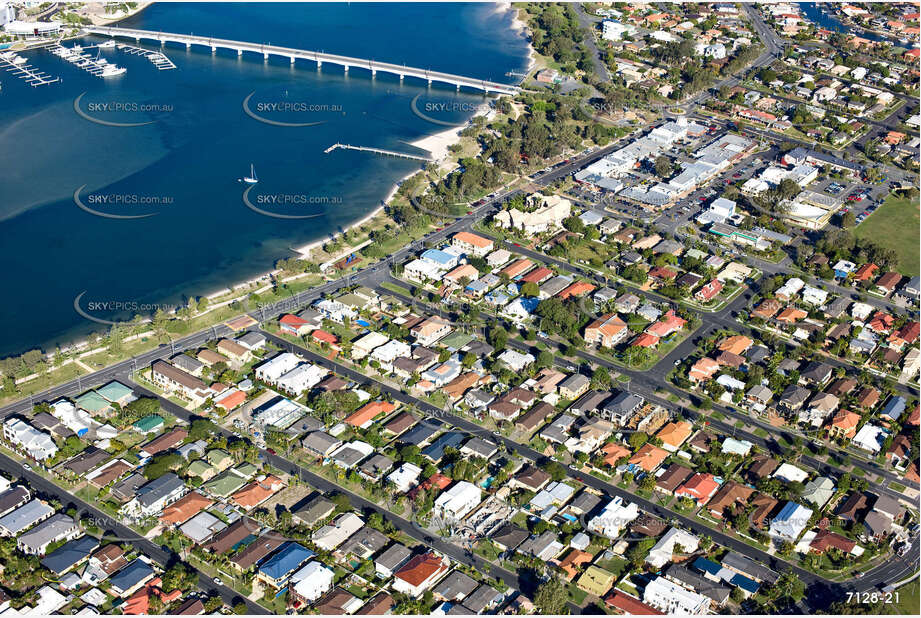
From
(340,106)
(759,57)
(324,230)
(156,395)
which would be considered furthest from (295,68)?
(156,395)

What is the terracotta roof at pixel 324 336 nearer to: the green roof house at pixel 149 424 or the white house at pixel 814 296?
the green roof house at pixel 149 424

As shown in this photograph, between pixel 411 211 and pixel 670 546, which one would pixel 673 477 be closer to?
pixel 670 546

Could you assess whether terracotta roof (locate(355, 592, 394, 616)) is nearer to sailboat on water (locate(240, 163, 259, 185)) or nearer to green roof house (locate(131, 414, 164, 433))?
green roof house (locate(131, 414, 164, 433))

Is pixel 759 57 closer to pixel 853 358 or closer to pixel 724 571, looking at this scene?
pixel 853 358

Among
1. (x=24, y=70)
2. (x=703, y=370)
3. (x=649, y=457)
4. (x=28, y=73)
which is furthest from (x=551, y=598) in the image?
(x=24, y=70)

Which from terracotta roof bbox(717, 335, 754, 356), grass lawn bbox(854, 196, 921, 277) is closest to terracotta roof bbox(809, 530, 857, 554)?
terracotta roof bbox(717, 335, 754, 356)
